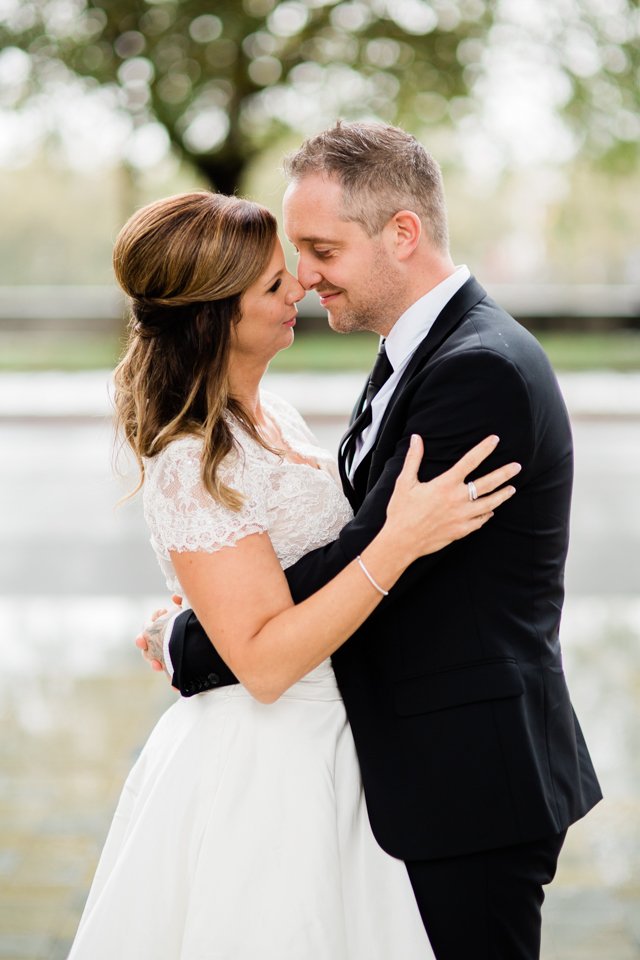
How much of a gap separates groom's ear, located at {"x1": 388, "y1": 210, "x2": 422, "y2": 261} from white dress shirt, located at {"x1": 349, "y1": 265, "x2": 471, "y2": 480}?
97 mm

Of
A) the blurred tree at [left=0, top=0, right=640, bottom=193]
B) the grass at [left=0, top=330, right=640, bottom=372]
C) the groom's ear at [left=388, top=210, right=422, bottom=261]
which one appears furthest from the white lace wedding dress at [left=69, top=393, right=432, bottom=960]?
the blurred tree at [left=0, top=0, right=640, bottom=193]

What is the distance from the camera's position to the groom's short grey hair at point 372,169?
2.36 m

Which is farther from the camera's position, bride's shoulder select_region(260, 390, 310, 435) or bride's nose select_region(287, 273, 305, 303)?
bride's shoulder select_region(260, 390, 310, 435)

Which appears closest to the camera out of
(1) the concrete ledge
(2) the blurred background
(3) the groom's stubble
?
(3) the groom's stubble

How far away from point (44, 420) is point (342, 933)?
12224mm

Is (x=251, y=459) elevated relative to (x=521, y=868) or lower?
elevated

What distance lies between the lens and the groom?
2146mm

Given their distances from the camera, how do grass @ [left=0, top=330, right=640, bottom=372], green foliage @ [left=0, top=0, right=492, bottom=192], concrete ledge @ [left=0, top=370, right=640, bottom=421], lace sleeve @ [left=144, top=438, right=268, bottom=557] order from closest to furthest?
lace sleeve @ [left=144, top=438, right=268, bottom=557] → concrete ledge @ [left=0, top=370, right=640, bottom=421] → green foliage @ [left=0, top=0, right=492, bottom=192] → grass @ [left=0, top=330, right=640, bottom=372]

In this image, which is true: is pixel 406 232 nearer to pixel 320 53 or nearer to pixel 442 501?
pixel 442 501

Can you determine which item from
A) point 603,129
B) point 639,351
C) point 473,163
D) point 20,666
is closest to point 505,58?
point 603,129

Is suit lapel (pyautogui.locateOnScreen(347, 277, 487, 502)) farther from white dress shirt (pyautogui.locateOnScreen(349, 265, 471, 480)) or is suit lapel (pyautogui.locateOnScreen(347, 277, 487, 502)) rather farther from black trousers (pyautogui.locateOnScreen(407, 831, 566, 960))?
black trousers (pyautogui.locateOnScreen(407, 831, 566, 960))

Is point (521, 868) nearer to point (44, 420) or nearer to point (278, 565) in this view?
point (278, 565)

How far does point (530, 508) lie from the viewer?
2.21 metres

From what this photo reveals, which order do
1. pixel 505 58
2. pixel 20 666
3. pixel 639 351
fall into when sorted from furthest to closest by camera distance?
pixel 639 351 < pixel 505 58 < pixel 20 666
